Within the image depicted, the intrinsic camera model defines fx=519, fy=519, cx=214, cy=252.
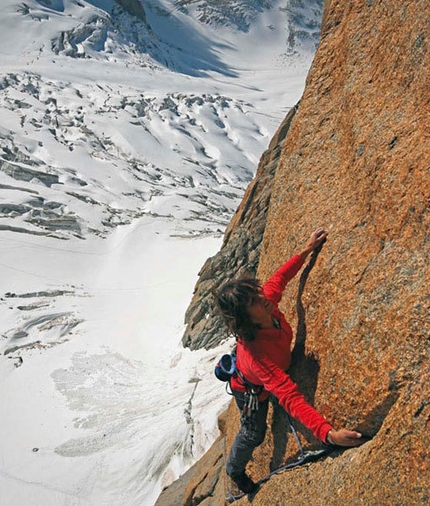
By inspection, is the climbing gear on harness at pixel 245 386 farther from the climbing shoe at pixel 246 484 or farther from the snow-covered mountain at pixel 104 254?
the snow-covered mountain at pixel 104 254

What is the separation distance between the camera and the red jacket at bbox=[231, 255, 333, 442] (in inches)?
154

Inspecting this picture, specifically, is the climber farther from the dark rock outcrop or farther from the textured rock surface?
the dark rock outcrop

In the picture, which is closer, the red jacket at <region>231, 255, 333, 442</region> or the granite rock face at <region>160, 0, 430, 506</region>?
the granite rock face at <region>160, 0, 430, 506</region>

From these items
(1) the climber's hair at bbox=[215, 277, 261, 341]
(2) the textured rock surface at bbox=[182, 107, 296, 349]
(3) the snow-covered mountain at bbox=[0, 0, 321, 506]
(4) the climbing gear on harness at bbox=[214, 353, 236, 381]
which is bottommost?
(3) the snow-covered mountain at bbox=[0, 0, 321, 506]

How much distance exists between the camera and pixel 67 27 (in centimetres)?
13350

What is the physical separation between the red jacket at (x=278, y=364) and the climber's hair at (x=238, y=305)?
0.12 metres

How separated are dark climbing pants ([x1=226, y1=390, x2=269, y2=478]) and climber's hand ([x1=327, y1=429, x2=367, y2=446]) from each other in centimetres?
96

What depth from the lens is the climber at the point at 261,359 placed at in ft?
12.9

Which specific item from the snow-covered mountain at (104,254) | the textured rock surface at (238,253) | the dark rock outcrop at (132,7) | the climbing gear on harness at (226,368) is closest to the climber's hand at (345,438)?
the climbing gear on harness at (226,368)

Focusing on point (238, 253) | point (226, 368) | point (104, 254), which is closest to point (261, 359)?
point (226, 368)

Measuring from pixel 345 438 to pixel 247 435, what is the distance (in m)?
1.23

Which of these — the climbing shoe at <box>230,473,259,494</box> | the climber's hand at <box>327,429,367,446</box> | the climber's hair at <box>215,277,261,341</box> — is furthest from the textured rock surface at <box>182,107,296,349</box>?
the climber's hand at <box>327,429,367,446</box>

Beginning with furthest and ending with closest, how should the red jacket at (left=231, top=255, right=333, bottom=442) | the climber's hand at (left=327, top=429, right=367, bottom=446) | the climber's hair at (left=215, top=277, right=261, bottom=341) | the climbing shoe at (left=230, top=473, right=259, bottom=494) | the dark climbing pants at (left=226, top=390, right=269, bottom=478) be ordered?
the climbing shoe at (left=230, top=473, right=259, bottom=494), the dark climbing pants at (left=226, top=390, right=269, bottom=478), the climber's hair at (left=215, top=277, right=261, bottom=341), the red jacket at (left=231, top=255, right=333, bottom=442), the climber's hand at (left=327, top=429, right=367, bottom=446)

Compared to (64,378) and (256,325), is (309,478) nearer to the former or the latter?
(256,325)
